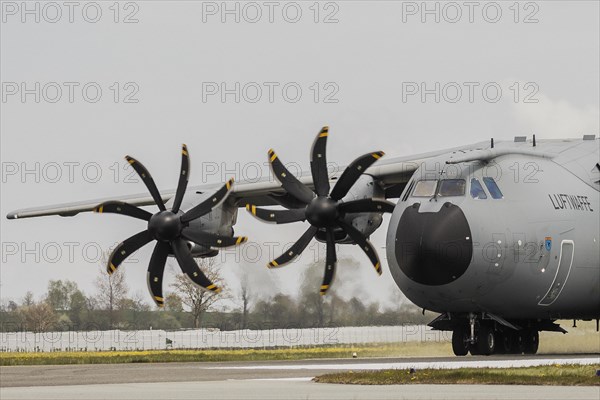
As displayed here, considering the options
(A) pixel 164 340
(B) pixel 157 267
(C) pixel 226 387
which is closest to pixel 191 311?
(A) pixel 164 340

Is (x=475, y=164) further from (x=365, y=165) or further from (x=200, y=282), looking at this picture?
(x=200, y=282)

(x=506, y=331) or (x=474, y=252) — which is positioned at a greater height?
(x=474, y=252)

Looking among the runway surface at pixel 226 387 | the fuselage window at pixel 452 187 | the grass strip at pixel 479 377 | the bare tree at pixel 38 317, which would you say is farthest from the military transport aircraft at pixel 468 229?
the bare tree at pixel 38 317

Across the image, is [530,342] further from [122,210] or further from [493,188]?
[122,210]

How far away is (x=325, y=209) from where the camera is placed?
28.4m

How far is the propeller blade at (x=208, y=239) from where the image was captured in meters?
30.7

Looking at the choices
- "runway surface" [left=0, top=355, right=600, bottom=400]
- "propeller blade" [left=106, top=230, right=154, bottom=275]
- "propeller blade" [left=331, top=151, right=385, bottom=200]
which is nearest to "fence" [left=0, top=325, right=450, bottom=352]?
"propeller blade" [left=106, top=230, right=154, bottom=275]

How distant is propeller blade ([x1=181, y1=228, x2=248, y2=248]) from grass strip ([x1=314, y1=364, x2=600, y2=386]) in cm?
1129

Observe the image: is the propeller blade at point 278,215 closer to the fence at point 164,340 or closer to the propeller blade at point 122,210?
the propeller blade at point 122,210

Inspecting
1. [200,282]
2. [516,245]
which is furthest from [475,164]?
[200,282]

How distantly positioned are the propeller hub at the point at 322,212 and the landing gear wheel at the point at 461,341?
4.14 m

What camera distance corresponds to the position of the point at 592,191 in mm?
27891

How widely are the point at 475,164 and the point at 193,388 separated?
36.1ft

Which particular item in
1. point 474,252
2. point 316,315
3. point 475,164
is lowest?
point 316,315
